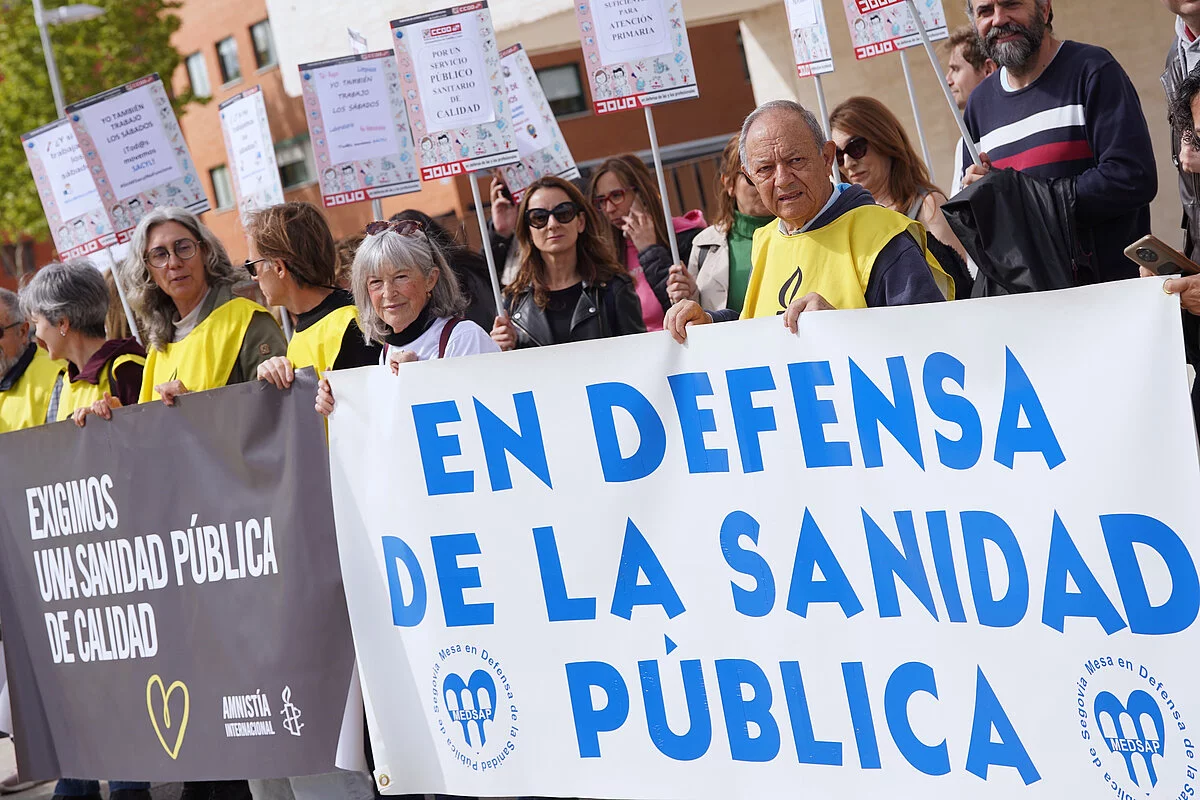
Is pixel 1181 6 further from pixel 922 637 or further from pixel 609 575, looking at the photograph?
pixel 609 575

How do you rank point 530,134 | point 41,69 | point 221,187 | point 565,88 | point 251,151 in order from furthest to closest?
point 221,187, point 565,88, point 41,69, point 530,134, point 251,151

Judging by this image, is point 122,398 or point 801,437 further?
point 122,398

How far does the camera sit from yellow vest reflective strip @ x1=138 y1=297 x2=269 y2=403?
446 cm

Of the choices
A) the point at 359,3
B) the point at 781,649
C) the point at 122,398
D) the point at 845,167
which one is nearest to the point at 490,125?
the point at 845,167

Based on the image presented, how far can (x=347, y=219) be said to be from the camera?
2878 centimetres

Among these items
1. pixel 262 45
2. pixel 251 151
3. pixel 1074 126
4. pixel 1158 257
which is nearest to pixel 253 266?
pixel 251 151

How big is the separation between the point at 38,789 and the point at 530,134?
3.59 metres

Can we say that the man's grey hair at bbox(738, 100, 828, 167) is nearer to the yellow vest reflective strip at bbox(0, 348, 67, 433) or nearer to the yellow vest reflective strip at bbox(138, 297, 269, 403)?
the yellow vest reflective strip at bbox(138, 297, 269, 403)

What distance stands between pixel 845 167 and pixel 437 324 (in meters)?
1.65

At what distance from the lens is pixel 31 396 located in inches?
223

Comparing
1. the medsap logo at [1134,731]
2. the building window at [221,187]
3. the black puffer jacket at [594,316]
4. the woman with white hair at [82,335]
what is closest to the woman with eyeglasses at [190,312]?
the woman with white hair at [82,335]

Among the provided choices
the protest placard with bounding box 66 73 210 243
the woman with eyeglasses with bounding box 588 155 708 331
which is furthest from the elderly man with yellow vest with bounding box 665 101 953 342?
the protest placard with bounding box 66 73 210 243

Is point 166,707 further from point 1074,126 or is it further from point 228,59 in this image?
point 228,59

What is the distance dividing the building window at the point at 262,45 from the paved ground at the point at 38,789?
26.4 m
